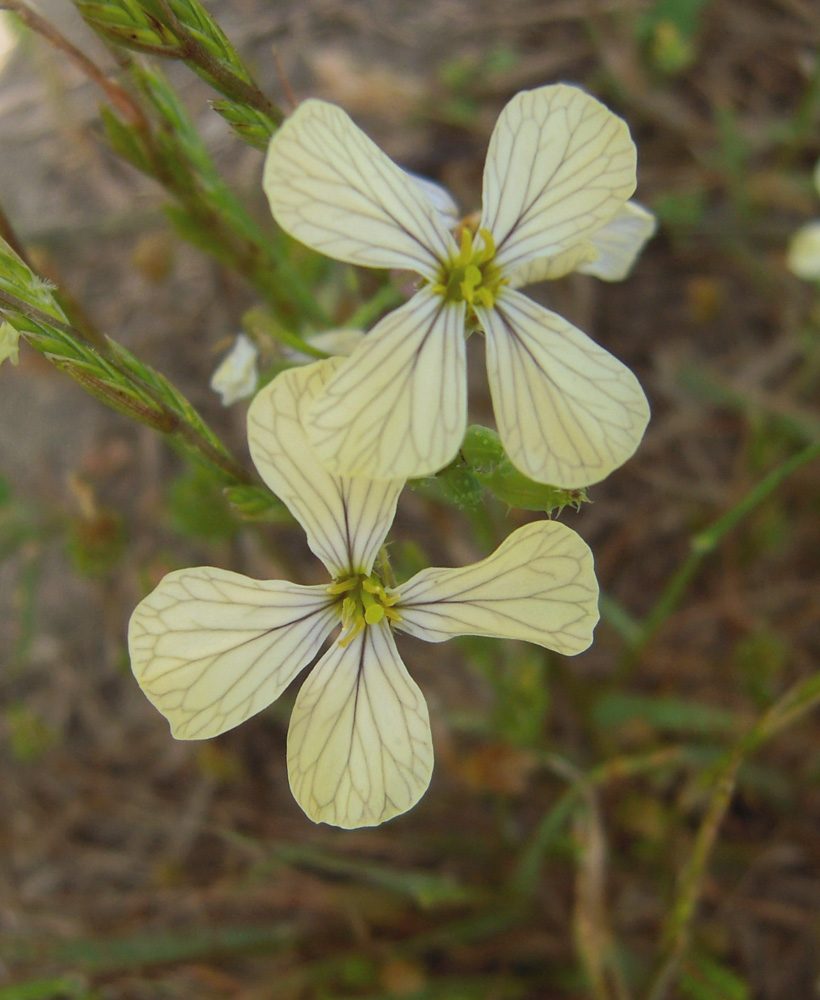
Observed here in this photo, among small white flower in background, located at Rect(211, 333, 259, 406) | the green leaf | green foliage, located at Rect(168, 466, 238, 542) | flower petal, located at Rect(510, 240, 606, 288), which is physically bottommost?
green foliage, located at Rect(168, 466, 238, 542)

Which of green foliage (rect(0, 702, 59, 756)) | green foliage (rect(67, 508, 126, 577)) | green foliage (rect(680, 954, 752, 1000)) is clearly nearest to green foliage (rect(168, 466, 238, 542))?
green foliage (rect(67, 508, 126, 577))

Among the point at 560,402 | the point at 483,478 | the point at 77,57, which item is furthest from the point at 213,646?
the point at 77,57

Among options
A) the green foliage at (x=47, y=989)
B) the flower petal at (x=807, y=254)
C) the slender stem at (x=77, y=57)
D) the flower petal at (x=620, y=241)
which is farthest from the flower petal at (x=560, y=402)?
the flower petal at (x=807, y=254)

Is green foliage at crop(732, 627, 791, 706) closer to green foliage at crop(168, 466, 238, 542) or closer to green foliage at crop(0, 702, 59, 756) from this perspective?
green foliage at crop(168, 466, 238, 542)

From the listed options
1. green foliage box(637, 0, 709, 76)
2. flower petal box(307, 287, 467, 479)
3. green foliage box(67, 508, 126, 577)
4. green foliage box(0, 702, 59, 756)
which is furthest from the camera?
green foliage box(637, 0, 709, 76)

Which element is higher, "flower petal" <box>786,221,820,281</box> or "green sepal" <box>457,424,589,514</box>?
"flower petal" <box>786,221,820,281</box>

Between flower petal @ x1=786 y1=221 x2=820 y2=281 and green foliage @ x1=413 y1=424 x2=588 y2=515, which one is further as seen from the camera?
flower petal @ x1=786 y1=221 x2=820 y2=281

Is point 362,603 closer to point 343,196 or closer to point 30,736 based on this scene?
point 343,196
